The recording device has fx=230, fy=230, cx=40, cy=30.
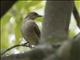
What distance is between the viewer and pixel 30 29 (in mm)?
2242

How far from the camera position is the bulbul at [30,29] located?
6.60ft

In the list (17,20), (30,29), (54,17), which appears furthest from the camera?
(30,29)

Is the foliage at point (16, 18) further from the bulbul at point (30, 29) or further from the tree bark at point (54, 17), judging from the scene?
the tree bark at point (54, 17)

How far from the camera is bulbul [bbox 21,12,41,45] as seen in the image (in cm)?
201

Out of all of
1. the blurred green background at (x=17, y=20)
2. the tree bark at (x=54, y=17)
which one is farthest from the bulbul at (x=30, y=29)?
the tree bark at (x=54, y=17)

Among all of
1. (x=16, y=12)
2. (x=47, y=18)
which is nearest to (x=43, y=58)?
(x=47, y=18)

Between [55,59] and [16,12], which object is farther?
[16,12]

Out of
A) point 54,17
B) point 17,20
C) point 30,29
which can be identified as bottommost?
point 30,29

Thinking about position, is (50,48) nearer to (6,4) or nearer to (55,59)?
(55,59)

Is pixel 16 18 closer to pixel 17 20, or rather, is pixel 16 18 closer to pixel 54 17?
pixel 17 20

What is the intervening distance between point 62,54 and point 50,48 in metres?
0.03

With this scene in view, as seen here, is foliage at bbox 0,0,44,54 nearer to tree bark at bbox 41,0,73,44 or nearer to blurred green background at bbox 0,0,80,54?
blurred green background at bbox 0,0,80,54

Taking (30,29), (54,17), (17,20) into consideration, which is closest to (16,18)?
(17,20)

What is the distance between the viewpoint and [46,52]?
353 mm
